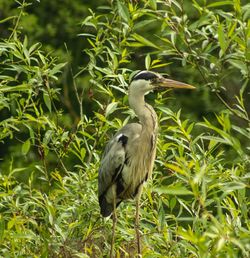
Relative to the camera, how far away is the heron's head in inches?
235

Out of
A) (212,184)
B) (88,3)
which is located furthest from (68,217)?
(88,3)

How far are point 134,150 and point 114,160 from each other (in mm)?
165

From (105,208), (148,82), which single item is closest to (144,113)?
(148,82)

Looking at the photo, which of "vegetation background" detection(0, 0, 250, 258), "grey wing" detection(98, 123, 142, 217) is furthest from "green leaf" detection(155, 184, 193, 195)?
"grey wing" detection(98, 123, 142, 217)

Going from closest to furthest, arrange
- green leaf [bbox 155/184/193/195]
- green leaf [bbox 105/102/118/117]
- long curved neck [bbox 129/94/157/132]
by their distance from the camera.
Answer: green leaf [bbox 155/184/193/195], green leaf [bbox 105/102/118/117], long curved neck [bbox 129/94/157/132]

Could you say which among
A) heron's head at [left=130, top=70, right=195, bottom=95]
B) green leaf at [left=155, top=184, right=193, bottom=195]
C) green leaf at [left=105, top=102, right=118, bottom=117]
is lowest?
heron's head at [left=130, top=70, right=195, bottom=95]

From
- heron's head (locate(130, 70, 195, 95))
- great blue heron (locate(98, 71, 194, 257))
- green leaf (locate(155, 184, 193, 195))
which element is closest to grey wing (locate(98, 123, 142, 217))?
great blue heron (locate(98, 71, 194, 257))

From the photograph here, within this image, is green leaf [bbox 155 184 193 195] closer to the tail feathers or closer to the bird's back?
the tail feathers

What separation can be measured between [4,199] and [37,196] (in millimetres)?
177

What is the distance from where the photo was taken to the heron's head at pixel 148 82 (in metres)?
5.98

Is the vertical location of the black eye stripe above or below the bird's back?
above

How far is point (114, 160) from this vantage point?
6.07 metres

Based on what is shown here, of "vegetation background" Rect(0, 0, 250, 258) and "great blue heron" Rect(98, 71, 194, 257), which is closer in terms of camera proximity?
"vegetation background" Rect(0, 0, 250, 258)

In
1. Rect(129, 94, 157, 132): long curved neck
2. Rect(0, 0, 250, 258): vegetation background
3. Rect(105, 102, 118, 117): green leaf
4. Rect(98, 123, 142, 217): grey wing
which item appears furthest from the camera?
Rect(129, 94, 157, 132): long curved neck
